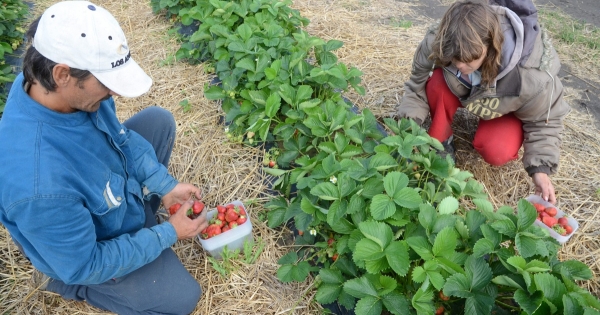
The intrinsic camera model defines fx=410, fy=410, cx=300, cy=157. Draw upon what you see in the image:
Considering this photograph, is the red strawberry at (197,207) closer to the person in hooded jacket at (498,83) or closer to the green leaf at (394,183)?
the green leaf at (394,183)

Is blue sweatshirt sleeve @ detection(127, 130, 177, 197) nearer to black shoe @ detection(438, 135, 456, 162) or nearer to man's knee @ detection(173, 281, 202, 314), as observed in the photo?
man's knee @ detection(173, 281, 202, 314)

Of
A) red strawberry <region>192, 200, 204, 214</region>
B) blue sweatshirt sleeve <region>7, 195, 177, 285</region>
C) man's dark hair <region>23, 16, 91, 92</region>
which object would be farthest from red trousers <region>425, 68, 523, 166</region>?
man's dark hair <region>23, 16, 91, 92</region>

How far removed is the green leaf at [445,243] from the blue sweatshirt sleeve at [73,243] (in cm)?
124

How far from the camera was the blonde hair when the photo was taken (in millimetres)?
2203

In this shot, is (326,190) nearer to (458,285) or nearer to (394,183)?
(394,183)

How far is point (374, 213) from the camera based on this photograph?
1.75 meters

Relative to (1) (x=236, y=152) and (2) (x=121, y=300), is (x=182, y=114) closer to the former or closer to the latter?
(1) (x=236, y=152)

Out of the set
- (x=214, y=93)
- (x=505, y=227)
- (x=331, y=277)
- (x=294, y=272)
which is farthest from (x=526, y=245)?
(x=214, y=93)

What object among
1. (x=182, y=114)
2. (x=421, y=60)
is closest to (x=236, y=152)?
(x=182, y=114)

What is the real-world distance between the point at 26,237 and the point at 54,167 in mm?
337

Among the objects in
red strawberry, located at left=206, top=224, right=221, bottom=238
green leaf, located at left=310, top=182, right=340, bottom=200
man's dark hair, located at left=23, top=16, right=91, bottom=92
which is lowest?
red strawberry, located at left=206, top=224, right=221, bottom=238

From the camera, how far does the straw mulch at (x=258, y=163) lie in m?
2.26

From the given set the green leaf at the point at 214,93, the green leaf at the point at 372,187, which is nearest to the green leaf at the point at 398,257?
the green leaf at the point at 372,187

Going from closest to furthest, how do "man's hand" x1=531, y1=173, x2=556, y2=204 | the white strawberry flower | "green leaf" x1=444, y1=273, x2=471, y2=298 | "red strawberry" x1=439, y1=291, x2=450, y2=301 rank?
"green leaf" x1=444, y1=273, x2=471, y2=298 → "red strawberry" x1=439, y1=291, x2=450, y2=301 → the white strawberry flower → "man's hand" x1=531, y1=173, x2=556, y2=204
